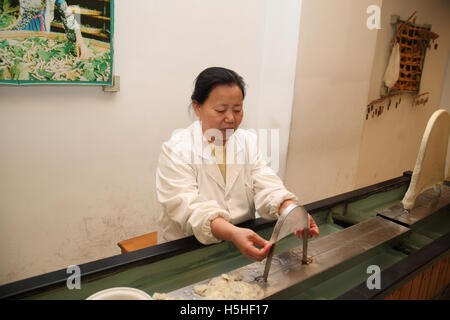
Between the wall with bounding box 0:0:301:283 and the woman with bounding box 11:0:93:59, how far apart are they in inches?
15.1

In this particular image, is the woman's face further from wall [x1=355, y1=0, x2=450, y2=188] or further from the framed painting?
wall [x1=355, y1=0, x2=450, y2=188]

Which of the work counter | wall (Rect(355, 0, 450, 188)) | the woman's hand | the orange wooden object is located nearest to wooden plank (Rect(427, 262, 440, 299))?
the work counter

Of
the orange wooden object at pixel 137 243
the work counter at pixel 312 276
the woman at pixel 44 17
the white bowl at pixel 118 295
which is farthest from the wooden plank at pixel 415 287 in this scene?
the woman at pixel 44 17

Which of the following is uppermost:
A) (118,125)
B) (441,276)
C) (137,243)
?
(118,125)

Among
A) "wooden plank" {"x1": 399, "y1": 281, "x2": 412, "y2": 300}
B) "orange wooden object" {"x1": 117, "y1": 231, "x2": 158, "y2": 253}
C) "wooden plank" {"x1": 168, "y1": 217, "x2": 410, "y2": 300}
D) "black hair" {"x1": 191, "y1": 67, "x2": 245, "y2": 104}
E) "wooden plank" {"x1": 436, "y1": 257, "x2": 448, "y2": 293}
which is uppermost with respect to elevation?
"black hair" {"x1": 191, "y1": 67, "x2": 245, "y2": 104}

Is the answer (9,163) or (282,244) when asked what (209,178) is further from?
(9,163)

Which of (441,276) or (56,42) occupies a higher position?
(56,42)

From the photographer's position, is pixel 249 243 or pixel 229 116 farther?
pixel 229 116

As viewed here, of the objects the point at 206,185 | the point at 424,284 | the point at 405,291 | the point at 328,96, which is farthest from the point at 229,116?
the point at 328,96

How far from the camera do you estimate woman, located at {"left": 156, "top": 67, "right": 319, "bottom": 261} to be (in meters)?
1.45

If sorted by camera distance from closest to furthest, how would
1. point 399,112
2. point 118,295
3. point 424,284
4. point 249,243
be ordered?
point 118,295
point 249,243
point 424,284
point 399,112

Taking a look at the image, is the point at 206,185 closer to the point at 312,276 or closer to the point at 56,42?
the point at 312,276

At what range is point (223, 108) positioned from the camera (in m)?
1.60

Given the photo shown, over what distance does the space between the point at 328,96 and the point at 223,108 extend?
251cm
